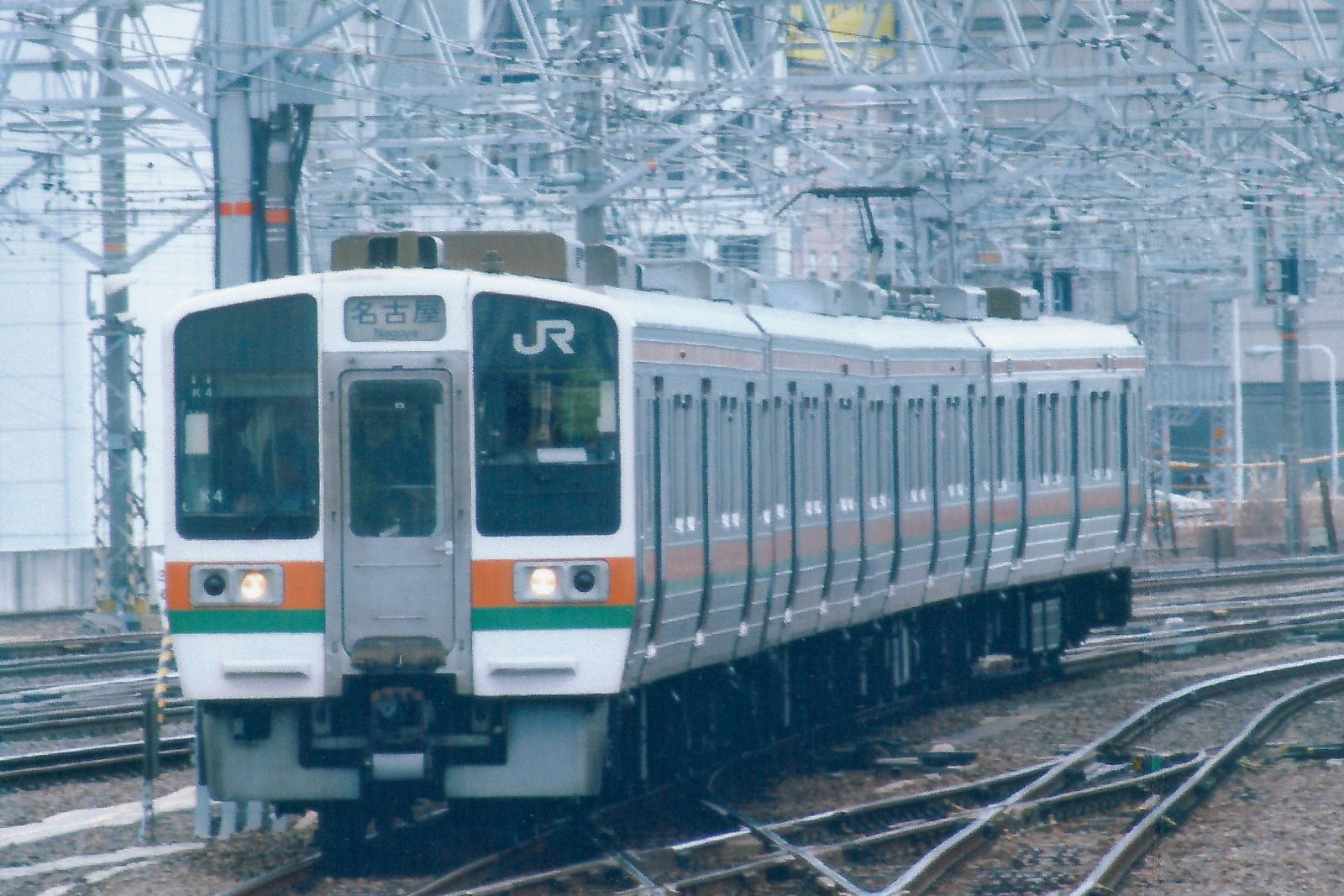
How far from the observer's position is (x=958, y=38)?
20.6m

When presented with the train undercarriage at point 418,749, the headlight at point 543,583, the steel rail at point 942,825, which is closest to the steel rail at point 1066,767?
A: the steel rail at point 942,825

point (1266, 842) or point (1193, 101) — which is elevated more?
point (1193, 101)

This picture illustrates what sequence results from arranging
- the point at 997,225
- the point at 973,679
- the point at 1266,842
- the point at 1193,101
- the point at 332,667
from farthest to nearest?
1. the point at 997,225
2. the point at 1193,101
3. the point at 973,679
4. the point at 1266,842
5. the point at 332,667

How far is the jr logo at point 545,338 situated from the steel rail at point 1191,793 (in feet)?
9.61

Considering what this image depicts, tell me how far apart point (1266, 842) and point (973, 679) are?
7.73 meters

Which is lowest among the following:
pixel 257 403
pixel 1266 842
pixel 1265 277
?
pixel 1266 842

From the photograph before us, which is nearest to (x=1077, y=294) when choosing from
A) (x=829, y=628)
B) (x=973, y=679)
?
(x=973, y=679)

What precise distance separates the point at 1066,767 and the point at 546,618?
429cm

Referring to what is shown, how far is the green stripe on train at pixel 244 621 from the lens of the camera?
9.70 metres

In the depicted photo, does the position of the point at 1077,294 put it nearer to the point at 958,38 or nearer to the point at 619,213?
the point at 619,213

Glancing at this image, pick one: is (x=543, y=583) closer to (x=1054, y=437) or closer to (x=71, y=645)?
(x=1054, y=437)

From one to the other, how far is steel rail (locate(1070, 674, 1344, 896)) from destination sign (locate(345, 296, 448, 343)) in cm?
335

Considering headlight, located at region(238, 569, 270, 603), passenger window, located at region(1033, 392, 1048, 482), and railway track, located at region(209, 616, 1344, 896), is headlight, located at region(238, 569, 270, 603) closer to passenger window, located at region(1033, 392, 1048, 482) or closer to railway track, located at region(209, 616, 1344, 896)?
railway track, located at region(209, 616, 1344, 896)

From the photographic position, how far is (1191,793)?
1214 cm
